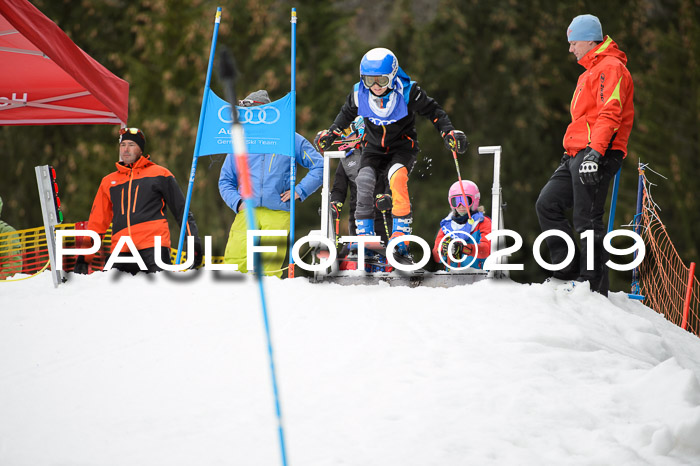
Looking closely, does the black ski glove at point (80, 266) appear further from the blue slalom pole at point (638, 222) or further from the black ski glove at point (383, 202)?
the blue slalom pole at point (638, 222)

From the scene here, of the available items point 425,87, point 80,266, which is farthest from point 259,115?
point 425,87

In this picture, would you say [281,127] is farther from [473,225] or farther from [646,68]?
[646,68]

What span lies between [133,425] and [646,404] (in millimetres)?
2400

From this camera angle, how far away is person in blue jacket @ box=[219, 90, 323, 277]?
674 cm

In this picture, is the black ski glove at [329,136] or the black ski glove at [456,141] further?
the black ski glove at [329,136]

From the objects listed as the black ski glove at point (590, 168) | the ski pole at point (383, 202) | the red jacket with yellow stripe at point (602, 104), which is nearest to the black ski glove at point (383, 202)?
the ski pole at point (383, 202)

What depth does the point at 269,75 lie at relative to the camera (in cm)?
1922

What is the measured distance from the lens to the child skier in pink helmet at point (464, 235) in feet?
22.2

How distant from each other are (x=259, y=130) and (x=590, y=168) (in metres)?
2.74

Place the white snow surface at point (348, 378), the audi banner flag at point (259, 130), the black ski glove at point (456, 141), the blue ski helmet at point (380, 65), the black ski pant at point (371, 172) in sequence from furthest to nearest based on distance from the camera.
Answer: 1. the audi banner flag at point (259, 130)
2. the black ski pant at point (371, 172)
3. the black ski glove at point (456, 141)
4. the blue ski helmet at point (380, 65)
5. the white snow surface at point (348, 378)

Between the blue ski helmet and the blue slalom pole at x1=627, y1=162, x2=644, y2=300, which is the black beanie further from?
the blue slalom pole at x1=627, y1=162, x2=644, y2=300

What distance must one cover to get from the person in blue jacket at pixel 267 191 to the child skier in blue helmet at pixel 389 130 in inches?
36.1

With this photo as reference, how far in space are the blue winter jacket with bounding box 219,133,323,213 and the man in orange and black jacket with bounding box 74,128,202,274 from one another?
0.50 meters

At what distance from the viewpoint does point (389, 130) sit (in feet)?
19.3
